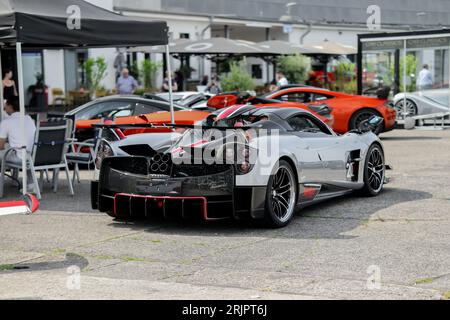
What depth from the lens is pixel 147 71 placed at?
1213 inches

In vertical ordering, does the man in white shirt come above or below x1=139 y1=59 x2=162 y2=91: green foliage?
below

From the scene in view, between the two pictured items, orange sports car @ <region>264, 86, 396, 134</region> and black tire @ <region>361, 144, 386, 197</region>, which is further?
orange sports car @ <region>264, 86, 396, 134</region>

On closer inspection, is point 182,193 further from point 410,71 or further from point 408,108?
point 410,71

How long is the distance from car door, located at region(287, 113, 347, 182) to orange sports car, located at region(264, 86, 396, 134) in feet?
26.7

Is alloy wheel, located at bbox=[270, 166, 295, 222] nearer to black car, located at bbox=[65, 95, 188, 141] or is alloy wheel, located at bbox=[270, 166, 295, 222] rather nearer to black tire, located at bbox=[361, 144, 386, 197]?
black tire, located at bbox=[361, 144, 386, 197]

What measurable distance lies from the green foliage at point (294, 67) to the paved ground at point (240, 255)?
23.3 metres

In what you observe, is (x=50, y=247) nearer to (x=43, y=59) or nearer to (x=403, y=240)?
(x=403, y=240)

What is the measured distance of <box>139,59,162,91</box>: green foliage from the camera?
3086cm

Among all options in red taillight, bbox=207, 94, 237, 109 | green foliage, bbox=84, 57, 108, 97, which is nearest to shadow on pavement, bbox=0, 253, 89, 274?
red taillight, bbox=207, 94, 237, 109

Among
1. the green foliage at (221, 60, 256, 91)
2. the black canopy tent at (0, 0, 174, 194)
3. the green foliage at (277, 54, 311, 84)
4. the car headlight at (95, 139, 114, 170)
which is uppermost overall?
the black canopy tent at (0, 0, 174, 194)

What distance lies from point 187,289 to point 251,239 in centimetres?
197

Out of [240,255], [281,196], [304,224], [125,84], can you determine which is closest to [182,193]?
[281,196]

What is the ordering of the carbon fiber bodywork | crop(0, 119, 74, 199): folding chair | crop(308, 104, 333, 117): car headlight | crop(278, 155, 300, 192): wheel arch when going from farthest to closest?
crop(308, 104, 333, 117): car headlight
crop(0, 119, 74, 199): folding chair
crop(278, 155, 300, 192): wheel arch
the carbon fiber bodywork

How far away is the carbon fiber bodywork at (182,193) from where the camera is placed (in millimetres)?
7867
